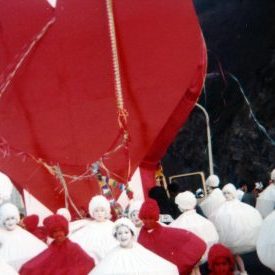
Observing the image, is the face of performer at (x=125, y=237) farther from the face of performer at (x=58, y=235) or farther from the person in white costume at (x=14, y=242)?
the person in white costume at (x=14, y=242)

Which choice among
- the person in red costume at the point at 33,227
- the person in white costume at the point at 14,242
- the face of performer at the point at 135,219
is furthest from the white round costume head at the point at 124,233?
the person in red costume at the point at 33,227

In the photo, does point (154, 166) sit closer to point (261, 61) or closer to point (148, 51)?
point (148, 51)

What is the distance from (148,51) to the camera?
21.0 feet

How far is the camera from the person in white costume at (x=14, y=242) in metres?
4.50

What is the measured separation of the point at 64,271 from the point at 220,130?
1010 cm

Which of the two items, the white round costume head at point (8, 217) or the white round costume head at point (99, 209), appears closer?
the white round costume head at point (8, 217)

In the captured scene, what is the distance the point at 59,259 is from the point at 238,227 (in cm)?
199

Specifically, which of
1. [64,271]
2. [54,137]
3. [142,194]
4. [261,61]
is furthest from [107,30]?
[261,61]

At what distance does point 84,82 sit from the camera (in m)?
6.52

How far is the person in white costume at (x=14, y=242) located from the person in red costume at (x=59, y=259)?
1.35 feet

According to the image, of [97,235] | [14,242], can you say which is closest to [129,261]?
[97,235]

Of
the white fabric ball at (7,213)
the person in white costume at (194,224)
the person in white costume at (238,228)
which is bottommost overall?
the person in white costume at (238,228)

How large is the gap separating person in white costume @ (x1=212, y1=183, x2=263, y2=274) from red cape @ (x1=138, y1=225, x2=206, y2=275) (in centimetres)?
108

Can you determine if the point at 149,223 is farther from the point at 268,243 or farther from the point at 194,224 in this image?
the point at 268,243
